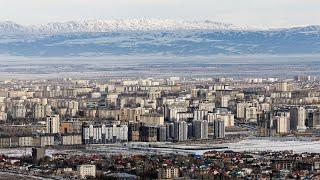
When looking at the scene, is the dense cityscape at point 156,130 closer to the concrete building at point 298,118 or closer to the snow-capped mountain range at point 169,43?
the concrete building at point 298,118

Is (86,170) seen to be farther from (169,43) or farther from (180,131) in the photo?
(169,43)

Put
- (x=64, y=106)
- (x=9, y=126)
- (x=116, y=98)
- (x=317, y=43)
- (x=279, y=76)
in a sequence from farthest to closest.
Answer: (x=317, y=43), (x=279, y=76), (x=116, y=98), (x=64, y=106), (x=9, y=126)

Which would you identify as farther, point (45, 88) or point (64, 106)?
point (45, 88)

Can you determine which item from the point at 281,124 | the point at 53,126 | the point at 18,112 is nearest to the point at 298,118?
the point at 281,124

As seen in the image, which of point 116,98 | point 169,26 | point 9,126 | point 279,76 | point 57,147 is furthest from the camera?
point 169,26

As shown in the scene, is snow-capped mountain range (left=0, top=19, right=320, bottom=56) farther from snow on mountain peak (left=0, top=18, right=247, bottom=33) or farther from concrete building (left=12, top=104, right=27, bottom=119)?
concrete building (left=12, top=104, right=27, bottom=119)

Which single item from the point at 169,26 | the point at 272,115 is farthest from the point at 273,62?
the point at 272,115

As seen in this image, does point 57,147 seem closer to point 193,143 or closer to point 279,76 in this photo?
point 193,143

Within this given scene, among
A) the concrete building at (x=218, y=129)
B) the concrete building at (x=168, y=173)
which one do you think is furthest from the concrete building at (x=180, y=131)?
the concrete building at (x=168, y=173)
